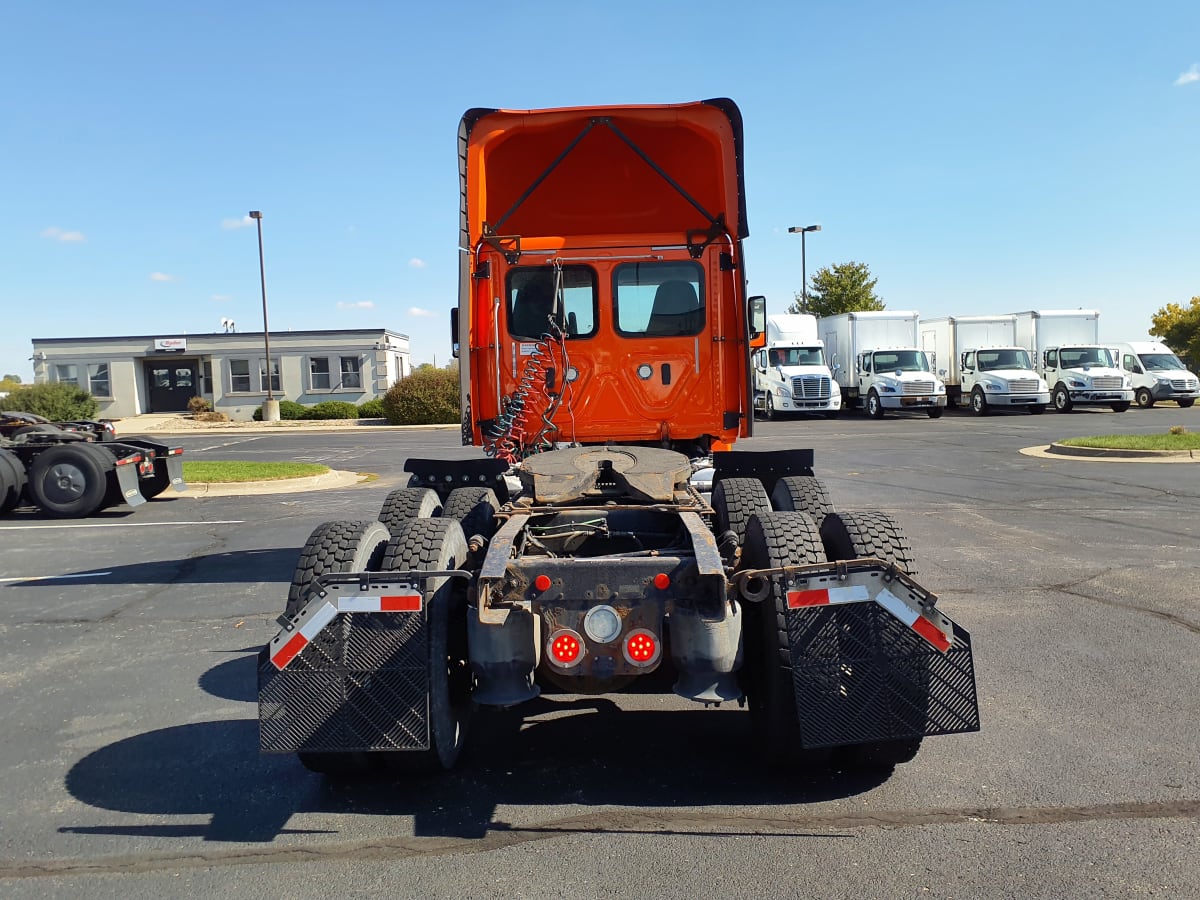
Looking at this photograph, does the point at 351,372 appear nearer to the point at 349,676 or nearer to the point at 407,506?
the point at 407,506

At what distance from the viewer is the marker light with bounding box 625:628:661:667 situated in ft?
12.3

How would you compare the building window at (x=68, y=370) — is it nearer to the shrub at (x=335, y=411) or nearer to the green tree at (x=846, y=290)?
the shrub at (x=335, y=411)

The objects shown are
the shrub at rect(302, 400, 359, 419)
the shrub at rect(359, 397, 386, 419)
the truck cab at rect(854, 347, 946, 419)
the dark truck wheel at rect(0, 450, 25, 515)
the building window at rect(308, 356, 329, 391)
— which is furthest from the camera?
the building window at rect(308, 356, 329, 391)

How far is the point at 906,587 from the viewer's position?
367cm

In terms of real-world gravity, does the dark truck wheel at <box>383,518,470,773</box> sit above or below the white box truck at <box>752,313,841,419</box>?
below

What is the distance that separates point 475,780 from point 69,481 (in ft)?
36.5

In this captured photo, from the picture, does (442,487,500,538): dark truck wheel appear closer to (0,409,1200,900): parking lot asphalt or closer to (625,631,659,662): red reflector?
(0,409,1200,900): parking lot asphalt


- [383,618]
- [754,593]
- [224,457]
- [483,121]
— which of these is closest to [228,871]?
[383,618]

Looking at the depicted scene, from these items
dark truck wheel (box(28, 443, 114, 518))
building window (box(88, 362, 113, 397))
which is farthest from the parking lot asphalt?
building window (box(88, 362, 113, 397))

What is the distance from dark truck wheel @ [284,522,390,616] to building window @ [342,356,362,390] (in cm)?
4078

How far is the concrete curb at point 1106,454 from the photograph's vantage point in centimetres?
1647

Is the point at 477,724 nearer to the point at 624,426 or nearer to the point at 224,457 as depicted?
the point at 624,426

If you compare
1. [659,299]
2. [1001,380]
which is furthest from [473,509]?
[1001,380]

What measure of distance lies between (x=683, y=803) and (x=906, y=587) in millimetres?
1236
